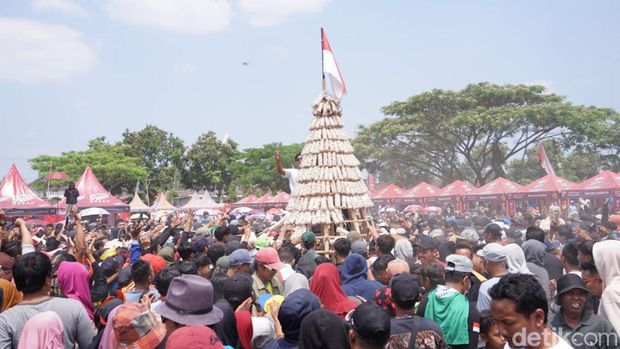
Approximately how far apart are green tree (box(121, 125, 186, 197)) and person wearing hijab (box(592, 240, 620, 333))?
5862 cm

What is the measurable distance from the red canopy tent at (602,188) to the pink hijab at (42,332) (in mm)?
21422

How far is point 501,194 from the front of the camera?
25.8 meters

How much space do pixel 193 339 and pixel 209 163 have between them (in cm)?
5983

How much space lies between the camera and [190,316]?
3510 millimetres

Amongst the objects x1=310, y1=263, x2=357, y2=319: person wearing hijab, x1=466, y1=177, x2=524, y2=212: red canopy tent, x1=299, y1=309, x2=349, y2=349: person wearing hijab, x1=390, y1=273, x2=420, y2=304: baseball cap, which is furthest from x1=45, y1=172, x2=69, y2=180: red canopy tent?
x1=299, y1=309, x2=349, y2=349: person wearing hijab

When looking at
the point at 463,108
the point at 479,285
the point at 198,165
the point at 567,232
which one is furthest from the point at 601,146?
the point at 198,165

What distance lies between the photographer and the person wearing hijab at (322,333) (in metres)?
3.31

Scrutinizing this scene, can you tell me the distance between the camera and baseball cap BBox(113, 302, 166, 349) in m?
3.20

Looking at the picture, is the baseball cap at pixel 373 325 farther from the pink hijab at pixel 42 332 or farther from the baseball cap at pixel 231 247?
the baseball cap at pixel 231 247

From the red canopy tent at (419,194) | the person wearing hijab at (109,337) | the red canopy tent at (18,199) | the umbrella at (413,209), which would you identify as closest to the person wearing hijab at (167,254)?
the person wearing hijab at (109,337)

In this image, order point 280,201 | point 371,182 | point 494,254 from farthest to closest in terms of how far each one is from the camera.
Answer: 1. point 371,182
2. point 280,201
3. point 494,254

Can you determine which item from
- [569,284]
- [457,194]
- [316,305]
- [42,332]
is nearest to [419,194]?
[457,194]

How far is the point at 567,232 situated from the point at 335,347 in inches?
307

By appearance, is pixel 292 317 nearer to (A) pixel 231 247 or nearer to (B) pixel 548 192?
(A) pixel 231 247
